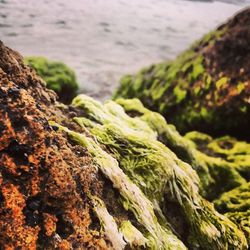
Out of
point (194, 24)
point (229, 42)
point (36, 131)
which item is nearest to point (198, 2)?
point (194, 24)

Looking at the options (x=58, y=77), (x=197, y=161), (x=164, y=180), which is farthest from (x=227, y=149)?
(x=58, y=77)

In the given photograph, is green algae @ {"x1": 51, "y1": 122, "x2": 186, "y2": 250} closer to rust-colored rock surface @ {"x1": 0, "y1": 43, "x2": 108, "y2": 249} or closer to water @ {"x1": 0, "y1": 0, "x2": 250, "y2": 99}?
rust-colored rock surface @ {"x1": 0, "y1": 43, "x2": 108, "y2": 249}

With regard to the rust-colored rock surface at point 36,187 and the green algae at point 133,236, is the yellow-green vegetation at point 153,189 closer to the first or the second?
the green algae at point 133,236

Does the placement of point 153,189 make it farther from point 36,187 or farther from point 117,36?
point 117,36

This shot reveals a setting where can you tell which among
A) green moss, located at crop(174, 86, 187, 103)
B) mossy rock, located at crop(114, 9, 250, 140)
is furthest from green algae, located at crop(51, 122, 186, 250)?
green moss, located at crop(174, 86, 187, 103)

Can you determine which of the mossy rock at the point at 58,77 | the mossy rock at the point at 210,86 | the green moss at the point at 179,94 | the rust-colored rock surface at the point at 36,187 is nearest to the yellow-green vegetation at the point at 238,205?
the rust-colored rock surface at the point at 36,187

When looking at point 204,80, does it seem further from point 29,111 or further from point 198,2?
point 198,2
